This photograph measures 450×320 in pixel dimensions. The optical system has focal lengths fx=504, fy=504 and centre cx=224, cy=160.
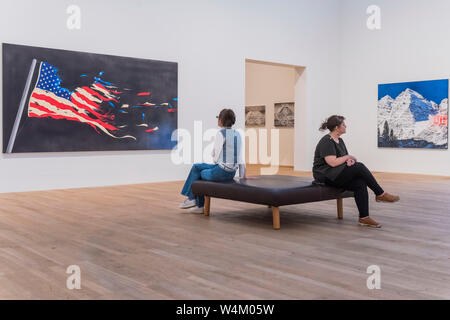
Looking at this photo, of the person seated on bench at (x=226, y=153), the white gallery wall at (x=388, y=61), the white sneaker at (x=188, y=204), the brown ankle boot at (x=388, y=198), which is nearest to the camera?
the brown ankle boot at (x=388, y=198)

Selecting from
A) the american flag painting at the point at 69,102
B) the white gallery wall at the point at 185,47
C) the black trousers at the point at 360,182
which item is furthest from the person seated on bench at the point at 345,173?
the white gallery wall at the point at 185,47

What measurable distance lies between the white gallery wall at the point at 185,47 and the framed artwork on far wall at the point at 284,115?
4.43 feet

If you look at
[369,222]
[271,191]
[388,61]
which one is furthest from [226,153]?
[388,61]

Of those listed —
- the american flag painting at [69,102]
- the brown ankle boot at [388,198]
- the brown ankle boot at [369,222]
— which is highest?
the american flag painting at [69,102]

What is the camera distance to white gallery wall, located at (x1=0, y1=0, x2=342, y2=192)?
349 inches

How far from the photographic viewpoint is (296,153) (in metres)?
13.8

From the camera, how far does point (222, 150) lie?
19.5 ft

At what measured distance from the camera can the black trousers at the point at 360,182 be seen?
542 centimetres

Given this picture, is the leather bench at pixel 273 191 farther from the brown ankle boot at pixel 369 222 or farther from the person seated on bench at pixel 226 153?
the brown ankle boot at pixel 369 222

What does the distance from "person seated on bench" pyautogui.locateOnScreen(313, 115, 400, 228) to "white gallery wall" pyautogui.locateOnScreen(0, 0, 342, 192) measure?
537 centimetres

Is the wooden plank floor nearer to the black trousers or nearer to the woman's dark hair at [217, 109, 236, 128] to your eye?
the black trousers

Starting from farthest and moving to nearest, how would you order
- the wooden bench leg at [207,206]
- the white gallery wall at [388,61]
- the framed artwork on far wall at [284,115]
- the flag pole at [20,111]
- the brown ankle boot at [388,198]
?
Result: the framed artwork on far wall at [284,115]
the white gallery wall at [388,61]
the flag pole at [20,111]
the wooden bench leg at [207,206]
the brown ankle boot at [388,198]

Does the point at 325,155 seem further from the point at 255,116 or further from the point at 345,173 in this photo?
the point at 255,116
